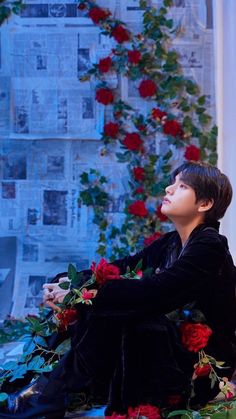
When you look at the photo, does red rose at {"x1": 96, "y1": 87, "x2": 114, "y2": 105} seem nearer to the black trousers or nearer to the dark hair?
the dark hair

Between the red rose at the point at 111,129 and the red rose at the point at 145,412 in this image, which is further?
the red rose at the point at 111,129

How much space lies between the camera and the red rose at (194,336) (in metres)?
1.55

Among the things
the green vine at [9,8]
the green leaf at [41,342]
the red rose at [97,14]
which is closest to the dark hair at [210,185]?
the green leaf at [41,342]

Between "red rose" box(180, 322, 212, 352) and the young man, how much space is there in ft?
0.04

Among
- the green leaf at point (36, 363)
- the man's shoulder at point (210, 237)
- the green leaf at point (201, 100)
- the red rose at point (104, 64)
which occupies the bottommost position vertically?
the green leaf at point (36, 363)

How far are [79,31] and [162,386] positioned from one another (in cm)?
184

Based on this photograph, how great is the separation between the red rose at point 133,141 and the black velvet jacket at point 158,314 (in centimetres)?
125

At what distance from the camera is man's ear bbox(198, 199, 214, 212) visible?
66.8 inches

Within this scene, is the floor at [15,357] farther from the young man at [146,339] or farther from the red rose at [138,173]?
the red rose at [138,173]

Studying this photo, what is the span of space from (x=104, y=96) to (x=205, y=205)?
1.22m

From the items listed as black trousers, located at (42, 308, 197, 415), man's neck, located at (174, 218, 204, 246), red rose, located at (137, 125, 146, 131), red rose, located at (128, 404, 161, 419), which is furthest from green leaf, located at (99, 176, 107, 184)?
red rose, located at (128, 404, 161, 419)

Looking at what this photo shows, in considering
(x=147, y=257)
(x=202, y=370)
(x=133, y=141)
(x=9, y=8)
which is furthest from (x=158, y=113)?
(x=202, y=370)

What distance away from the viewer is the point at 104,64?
2.77 meters

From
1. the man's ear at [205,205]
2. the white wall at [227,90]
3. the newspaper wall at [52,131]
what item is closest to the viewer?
the man's ear at [205,205]
